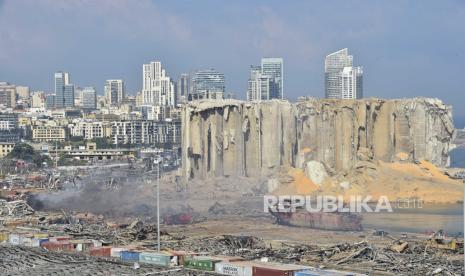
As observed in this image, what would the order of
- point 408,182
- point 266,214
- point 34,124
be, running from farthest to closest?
point 34,124
point 408,182
point 266,214

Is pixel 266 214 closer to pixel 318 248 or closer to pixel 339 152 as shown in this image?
pixel 339 152

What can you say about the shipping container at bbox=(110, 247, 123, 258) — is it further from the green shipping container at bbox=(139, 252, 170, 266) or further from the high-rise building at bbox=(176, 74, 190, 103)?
the high-rise building at bbox=(176, 74, 190, 103)

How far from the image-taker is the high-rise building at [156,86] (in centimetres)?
15012

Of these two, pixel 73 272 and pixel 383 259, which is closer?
pixel 73 272

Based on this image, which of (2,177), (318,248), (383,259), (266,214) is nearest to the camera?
(383,259)

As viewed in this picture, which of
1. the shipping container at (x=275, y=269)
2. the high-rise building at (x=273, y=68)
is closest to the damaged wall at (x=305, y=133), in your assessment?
the shipping container at (x=275, y=269)

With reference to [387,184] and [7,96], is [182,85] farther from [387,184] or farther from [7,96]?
[387,184]

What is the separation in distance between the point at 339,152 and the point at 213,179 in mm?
7310

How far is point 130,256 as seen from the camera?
28.4 m

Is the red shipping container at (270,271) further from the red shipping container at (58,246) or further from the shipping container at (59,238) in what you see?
the shipping container at (59,238)

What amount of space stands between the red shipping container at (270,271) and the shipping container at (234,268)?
18 centimetres

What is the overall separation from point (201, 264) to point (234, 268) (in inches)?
56.6

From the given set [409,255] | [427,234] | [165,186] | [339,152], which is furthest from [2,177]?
[409,255]

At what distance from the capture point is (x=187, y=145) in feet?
187
